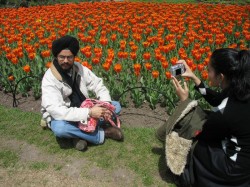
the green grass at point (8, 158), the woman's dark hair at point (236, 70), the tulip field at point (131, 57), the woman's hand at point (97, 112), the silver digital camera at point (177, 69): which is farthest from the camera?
the tulip field at point (131, 57)

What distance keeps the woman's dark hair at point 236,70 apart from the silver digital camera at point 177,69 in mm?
765

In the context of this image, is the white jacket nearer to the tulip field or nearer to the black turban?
the black turban

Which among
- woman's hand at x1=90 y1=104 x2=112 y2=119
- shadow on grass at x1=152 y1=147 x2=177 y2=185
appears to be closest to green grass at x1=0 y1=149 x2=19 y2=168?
woman's hand at x1=90 y1=104 x2=112 y2=119

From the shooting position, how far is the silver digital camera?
3664mm

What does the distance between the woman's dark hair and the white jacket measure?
6.41ft

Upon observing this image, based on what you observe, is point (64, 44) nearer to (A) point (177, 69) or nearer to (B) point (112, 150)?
(A) point (177, 69)

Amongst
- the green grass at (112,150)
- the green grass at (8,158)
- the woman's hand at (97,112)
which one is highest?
the woman's hand at (97,112)

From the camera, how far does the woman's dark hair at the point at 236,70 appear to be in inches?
109

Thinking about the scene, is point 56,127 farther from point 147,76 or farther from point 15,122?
point 147,76

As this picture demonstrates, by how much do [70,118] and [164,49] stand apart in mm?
3004

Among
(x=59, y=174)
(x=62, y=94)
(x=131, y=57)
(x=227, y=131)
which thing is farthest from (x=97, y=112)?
(x=131, y=57)

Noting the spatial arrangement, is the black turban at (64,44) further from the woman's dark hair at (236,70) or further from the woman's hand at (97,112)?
the woman's dark hair at (236,70)

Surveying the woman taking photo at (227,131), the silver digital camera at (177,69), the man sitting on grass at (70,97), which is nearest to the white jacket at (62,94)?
the man sitting on grass at (70,97)

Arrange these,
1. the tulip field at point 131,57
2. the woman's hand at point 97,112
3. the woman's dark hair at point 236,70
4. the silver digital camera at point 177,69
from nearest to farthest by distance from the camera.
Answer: the woman's dark hair at point 236,70 → the silver digital camera at point 177,69 → the woman's hand at point 97,112 → the tulip field at point 131,57
